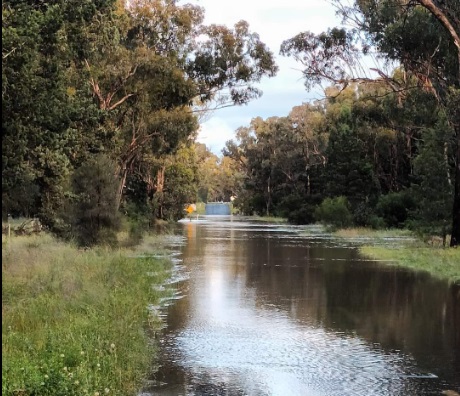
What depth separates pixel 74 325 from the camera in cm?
877

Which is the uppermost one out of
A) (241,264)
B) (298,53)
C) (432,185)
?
(298,53)

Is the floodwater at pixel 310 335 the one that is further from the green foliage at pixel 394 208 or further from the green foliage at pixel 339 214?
the green foliage at pixel 394 208

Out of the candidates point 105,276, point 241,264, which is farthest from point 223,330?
point 241,264

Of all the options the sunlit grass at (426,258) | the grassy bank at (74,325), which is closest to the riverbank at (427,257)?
the sunlit grass at (426,258)

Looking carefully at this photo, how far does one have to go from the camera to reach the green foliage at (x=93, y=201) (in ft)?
74.4

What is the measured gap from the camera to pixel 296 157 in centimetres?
8125

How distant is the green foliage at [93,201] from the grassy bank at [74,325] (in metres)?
5.35

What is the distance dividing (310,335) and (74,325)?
383 cm

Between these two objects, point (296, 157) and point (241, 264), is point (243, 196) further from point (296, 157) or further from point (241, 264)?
point (241, 264)

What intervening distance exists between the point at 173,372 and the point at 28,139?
20.6 ft

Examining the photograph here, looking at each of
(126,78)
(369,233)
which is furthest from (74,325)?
(369,233)

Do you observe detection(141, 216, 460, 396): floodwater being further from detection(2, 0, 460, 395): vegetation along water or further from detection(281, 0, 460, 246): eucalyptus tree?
detection(281, 0, 460, 246): eucalyptus tree

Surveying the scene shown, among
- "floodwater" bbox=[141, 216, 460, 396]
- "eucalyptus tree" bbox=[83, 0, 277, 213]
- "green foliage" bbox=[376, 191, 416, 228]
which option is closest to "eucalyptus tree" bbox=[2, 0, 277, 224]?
"eucalyptus tree" bbox=[83, 0, 277, 213]

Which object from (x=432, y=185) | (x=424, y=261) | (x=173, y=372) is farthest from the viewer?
(x=432, y=185)
